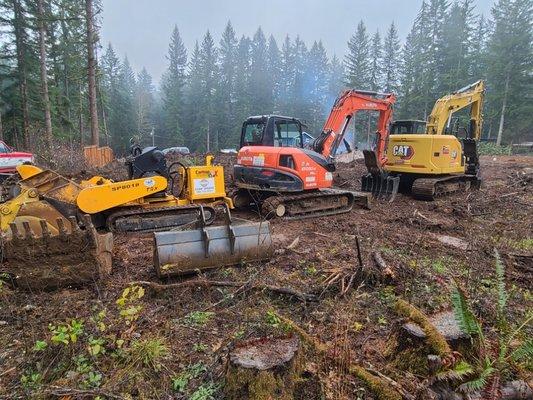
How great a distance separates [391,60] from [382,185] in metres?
43.7

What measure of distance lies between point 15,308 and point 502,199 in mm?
11422

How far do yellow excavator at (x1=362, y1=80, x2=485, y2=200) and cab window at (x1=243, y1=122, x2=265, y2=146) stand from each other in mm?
3681

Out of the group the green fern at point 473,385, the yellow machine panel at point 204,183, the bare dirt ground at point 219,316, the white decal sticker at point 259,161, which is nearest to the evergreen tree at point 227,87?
the white decal sticker at point 259,161

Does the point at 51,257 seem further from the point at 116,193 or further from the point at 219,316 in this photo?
the point at 116,193

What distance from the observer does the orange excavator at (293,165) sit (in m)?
8.41

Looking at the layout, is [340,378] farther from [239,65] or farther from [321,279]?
[239,65]

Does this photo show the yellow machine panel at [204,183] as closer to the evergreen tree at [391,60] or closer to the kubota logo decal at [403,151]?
the kubota logo decal at [403,151]

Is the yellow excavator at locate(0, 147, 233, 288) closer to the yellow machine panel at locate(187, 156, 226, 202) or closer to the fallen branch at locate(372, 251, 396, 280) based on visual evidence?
the yellow machine panel at locate(187, 156, 226, 202)

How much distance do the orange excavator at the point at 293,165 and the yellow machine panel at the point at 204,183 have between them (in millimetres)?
1083

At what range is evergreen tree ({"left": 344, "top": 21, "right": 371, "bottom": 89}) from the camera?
4619 centimetres

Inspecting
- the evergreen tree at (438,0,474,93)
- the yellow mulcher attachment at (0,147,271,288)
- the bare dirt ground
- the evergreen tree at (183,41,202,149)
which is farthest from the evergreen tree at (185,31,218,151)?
the bare dirt ground

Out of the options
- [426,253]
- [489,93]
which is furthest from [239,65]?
[426,253]

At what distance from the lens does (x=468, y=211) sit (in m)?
8.98

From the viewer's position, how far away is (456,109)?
12.2 metres
